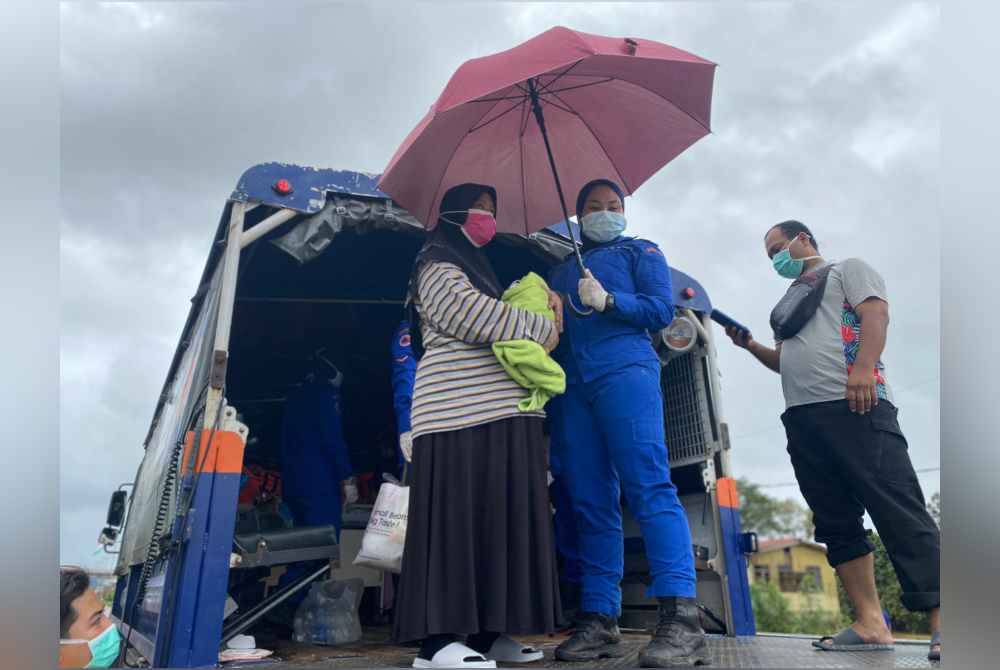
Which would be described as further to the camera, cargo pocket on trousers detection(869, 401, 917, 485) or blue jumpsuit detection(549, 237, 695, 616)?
blue jumpsuit detection(549, 237, 695, 616)

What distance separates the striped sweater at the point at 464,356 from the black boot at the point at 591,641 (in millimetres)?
889

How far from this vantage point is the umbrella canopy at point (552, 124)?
10.4 feet

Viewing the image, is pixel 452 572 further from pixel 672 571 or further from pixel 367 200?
pixel 367 200

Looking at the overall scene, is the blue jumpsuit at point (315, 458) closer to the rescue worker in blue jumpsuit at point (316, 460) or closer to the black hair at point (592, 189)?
the rescue worker in blue jumpsuit at point (316, 460)

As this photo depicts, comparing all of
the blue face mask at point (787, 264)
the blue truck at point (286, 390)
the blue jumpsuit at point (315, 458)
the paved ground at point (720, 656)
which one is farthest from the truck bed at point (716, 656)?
the blue face mask at point (787, 264)

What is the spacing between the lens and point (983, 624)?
7.95 ft

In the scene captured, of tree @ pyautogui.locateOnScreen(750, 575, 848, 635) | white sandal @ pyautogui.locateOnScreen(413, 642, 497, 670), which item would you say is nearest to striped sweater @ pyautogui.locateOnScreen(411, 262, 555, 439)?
white sandal @ pyautogui.locateOnScreen(413, 642, 497, 670)

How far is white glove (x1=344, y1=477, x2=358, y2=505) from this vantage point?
545 cm

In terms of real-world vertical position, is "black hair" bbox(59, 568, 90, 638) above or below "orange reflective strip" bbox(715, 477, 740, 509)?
below

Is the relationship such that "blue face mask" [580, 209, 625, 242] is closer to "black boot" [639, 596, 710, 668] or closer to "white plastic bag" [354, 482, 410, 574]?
"white plastic bag" [354, 482, 410, 574]

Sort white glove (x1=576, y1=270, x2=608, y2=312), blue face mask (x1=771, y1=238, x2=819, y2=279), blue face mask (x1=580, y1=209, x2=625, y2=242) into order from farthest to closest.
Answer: blue face mask (x1=580, y1=209, x2=625, y2=242) < blue face mask (x1=771, y1=238, x2=819, y2=279) < white glove (x1=576, y1=270, x2=608, y2=312)

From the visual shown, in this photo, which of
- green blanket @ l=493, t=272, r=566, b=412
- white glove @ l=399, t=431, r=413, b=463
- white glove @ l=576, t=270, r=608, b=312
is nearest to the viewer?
green blanket @ l=493, t=272, r=566, b=412

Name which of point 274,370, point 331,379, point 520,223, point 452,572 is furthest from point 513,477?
point 274,370

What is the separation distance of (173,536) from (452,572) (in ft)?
4.56
